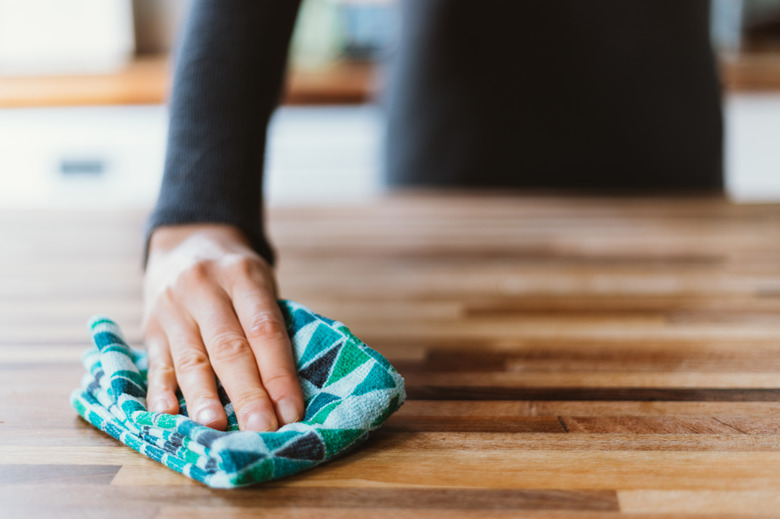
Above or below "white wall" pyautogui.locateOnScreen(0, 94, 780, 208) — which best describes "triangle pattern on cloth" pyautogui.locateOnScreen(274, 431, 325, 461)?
below

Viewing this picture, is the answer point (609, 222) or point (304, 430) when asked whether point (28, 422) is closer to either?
point (304, 430)

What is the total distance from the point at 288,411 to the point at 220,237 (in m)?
0.20

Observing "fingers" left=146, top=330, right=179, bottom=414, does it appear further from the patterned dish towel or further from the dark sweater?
the dark sweater

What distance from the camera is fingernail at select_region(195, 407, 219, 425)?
375 mm

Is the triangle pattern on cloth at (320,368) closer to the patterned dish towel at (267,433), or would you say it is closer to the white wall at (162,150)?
the patterned dish towel at (267,433)

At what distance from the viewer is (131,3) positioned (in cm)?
246

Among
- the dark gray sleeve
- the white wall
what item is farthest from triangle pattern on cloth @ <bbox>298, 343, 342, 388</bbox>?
the white wall

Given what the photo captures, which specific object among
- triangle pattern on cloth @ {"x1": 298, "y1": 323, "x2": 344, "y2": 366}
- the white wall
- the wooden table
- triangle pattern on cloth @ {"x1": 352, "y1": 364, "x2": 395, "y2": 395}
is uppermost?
the white wall

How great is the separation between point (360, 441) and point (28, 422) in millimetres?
194

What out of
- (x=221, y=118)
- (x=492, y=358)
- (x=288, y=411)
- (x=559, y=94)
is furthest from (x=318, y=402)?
(x=559, y=94)

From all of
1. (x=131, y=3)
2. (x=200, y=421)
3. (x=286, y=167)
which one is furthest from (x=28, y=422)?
(x=131, y=3)

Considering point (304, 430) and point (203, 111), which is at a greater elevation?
point (203, 111)

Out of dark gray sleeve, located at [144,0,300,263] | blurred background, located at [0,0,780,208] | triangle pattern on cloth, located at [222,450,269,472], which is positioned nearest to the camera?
triangle pattern on cloth, located at [222,450,269,472]

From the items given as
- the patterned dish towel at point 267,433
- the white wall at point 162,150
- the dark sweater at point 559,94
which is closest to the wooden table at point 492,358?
the patterned dish towel at point 267,433
